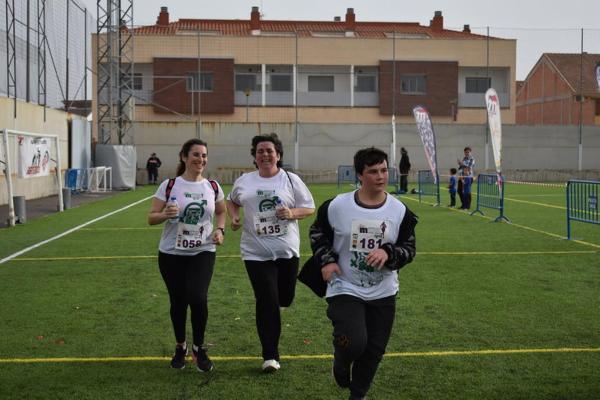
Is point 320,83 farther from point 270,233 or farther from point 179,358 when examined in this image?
point 179,358

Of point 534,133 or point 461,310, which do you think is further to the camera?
point 534,133

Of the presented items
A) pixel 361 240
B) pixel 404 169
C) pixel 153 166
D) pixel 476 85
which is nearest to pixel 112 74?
pixel 153 166

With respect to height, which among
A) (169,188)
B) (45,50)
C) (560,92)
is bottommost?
(169,188)

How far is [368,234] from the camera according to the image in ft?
16.5

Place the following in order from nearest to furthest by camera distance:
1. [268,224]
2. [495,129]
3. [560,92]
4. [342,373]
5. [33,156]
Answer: [342,373] → [268,224] → [495,129] → [33,156] → [560,92]

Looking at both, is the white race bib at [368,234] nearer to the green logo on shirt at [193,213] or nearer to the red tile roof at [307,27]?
the green logo on shirt at [193,213]

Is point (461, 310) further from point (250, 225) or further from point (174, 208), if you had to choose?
point (174, 208)

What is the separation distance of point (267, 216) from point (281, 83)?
45.4 m

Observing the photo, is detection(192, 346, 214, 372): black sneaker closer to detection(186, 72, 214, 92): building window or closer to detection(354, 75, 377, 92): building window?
detection(186, 72, 214, 92): building window

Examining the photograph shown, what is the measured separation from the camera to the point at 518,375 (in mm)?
6059

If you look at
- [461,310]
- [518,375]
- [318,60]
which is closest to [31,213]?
[461,310]

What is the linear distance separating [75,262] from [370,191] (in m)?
8.37

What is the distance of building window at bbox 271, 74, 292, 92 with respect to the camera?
5109cm

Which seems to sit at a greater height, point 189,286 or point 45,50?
point 45,50
